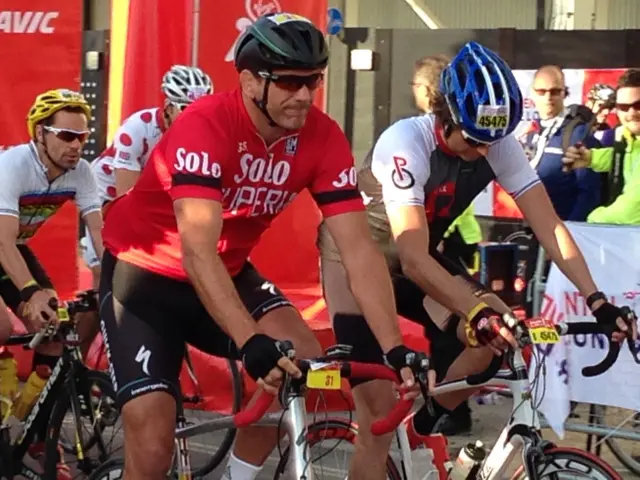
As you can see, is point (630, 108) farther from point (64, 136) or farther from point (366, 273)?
point (366, 273)

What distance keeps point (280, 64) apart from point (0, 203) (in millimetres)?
2519

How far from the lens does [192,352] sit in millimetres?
7156

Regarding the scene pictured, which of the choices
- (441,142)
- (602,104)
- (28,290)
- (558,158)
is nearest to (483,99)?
(441,142)

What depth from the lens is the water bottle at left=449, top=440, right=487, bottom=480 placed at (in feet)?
15.9

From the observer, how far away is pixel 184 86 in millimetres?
6941

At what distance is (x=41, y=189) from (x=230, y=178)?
7.60 ft

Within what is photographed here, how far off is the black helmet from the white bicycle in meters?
0.86

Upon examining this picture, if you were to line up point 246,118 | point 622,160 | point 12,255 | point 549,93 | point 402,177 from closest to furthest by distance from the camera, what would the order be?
1. point 246,118
2. point 402,177
3. point 12,255
4. point 622,160
5. point 549,93

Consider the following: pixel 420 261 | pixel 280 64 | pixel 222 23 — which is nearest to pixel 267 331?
pixel 420 261

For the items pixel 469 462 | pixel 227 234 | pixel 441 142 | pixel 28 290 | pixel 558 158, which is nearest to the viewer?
pixel 227 234

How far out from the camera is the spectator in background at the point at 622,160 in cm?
714

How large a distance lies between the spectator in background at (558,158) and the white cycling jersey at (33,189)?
10.8 feet

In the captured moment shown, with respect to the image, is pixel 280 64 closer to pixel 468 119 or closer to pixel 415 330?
pixel 468 119

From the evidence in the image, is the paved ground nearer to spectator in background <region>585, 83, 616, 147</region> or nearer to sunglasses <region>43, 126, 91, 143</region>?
sunglasses <region>43, 126, 91, 143</region>
